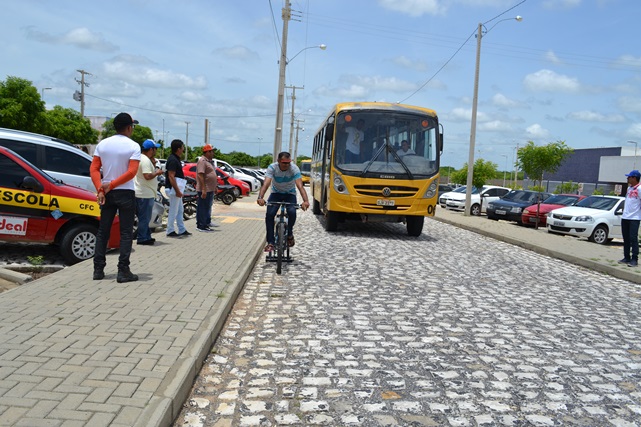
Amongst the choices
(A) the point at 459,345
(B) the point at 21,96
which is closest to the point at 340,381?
(A) the point at 459,345

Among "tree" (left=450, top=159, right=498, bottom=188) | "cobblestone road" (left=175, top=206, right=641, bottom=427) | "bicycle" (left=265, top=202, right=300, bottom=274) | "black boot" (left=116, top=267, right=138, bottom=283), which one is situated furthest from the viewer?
"tree" (left=450, top=159, right=498, bottom=188)

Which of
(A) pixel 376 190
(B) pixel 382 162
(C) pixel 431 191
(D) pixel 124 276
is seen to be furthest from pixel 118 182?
(C) pixel 431 191

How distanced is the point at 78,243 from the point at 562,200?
2010 centimetres

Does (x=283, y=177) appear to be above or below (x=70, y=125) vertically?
below

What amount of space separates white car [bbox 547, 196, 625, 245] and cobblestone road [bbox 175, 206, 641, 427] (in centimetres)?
923

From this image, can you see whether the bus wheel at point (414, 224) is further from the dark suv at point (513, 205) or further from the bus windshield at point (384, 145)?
the dark suv at point (513, 205)

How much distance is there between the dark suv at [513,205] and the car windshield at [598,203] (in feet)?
11.4

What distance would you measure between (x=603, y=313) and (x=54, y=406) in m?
6.39

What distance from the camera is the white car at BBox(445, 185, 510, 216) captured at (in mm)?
30312

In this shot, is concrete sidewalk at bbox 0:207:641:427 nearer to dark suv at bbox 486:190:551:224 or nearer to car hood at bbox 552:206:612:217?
car hood at bbox 552:206:612:217

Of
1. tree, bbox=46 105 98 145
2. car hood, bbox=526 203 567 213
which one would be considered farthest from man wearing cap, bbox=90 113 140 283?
tree, bbox=46 105 98 145

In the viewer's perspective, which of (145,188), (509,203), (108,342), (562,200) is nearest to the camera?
(108,342)

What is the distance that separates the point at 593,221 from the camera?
1841 cm

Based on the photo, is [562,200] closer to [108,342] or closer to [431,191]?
[431,191]
